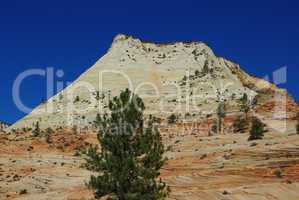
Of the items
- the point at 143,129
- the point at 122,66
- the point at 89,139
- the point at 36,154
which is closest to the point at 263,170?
the point at 143,129

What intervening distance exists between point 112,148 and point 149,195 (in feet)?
10.2

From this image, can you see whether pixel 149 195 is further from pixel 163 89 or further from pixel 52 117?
pixel 163 89

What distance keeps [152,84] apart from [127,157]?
261 feet

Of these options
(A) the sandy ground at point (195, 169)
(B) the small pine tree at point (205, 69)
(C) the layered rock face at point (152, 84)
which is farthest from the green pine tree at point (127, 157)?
(B) the small pine tree at point (205, 69)

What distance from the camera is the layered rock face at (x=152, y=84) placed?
99.6 m

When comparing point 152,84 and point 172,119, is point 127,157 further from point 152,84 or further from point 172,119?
point 152,84

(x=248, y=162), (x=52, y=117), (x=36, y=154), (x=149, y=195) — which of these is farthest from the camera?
(x=52, y=117)

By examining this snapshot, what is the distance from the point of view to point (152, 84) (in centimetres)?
10800

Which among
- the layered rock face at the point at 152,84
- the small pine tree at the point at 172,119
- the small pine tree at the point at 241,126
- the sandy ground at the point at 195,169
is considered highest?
the layered rock face at the point at 152,84

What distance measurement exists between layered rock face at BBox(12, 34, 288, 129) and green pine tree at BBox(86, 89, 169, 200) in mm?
61759

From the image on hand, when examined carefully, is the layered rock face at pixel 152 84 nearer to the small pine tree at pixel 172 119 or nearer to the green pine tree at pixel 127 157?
the small pine tree at pixel 172 119

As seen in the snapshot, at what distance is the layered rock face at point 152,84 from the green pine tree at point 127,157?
61759mm

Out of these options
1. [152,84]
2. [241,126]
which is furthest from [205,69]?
[241,126]

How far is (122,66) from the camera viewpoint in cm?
11488
